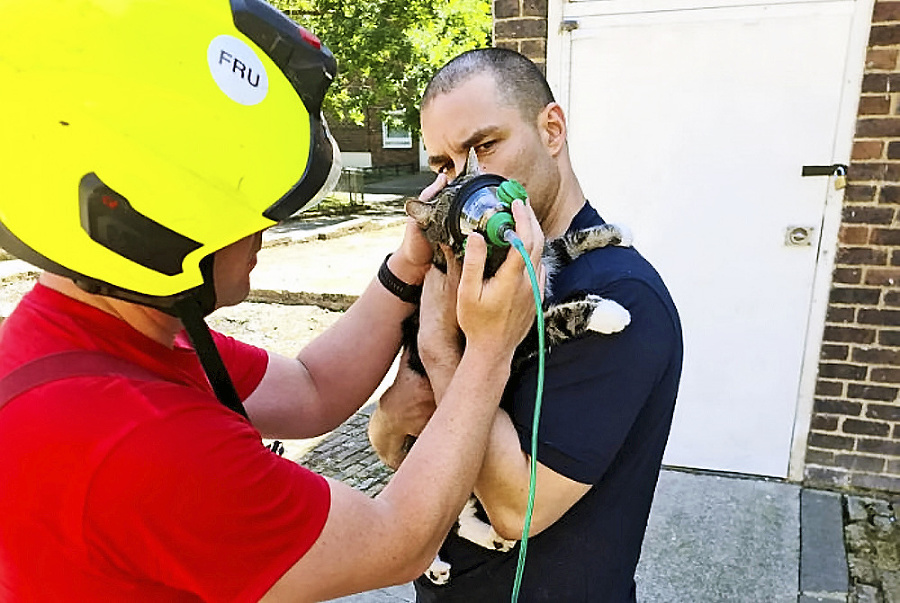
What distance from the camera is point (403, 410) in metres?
1.74

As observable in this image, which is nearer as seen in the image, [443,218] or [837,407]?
[443,218]

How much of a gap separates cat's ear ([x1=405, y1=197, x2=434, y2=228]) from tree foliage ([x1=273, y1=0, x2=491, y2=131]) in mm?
16160

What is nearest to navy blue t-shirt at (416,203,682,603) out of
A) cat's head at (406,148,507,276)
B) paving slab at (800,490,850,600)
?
cat's head at (406,148,507,276)

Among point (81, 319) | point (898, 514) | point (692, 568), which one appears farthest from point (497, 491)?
point (898, 514)

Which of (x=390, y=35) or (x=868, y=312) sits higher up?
(x=390, y=35)

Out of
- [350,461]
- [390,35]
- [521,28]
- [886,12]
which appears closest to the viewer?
[886,12]

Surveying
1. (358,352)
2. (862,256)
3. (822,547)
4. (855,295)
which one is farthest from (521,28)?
(822,547)

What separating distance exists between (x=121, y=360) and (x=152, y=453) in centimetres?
22

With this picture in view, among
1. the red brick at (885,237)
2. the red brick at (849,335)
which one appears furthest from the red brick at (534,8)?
the red brick at (849,335)

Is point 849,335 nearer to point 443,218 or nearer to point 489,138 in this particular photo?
point 489,138

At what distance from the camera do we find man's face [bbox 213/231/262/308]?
51.7 inches

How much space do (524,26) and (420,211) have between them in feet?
10.6

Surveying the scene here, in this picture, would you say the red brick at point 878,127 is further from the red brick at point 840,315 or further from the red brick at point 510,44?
the red brick at point 510,44

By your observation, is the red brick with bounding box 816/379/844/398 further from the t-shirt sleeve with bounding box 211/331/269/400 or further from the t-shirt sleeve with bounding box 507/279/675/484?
the t-shirt sleeve with bounding box 211/331/269/400
